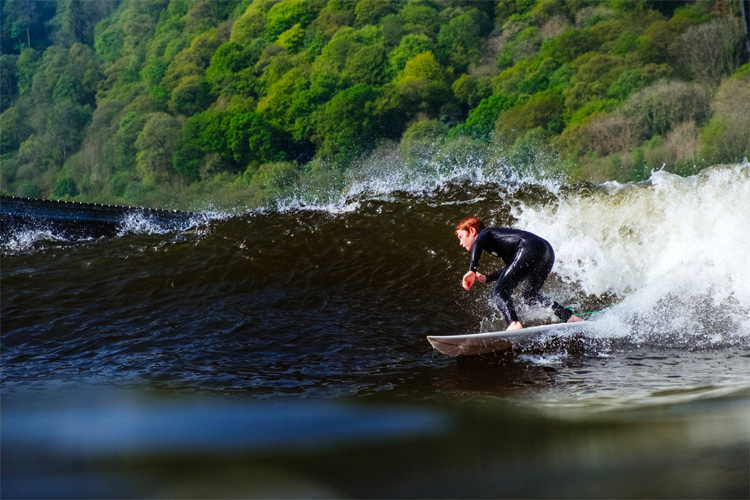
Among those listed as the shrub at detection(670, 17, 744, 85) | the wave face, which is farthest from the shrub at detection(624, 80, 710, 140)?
the wave face

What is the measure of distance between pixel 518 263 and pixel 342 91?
27.7m

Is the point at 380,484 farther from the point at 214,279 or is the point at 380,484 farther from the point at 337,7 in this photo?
the point at 337,7

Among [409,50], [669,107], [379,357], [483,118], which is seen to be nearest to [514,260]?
[379,357]

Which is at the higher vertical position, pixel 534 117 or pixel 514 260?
pixel 534 117

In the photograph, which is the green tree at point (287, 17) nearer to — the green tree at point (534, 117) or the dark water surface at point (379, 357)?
the green tree at point (534, 117)

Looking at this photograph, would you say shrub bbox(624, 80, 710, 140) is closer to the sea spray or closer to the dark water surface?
the sea spray

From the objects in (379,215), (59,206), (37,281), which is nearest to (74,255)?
(37,281)

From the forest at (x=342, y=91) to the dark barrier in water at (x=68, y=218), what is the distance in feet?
53.0

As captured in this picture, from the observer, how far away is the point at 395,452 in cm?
368

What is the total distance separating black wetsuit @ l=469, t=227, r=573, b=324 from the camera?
6.18 m

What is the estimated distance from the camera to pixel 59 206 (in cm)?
1215

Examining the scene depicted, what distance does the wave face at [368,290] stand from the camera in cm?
581

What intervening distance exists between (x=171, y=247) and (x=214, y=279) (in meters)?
1.66

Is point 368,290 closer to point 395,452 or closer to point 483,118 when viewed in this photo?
point 395,452
